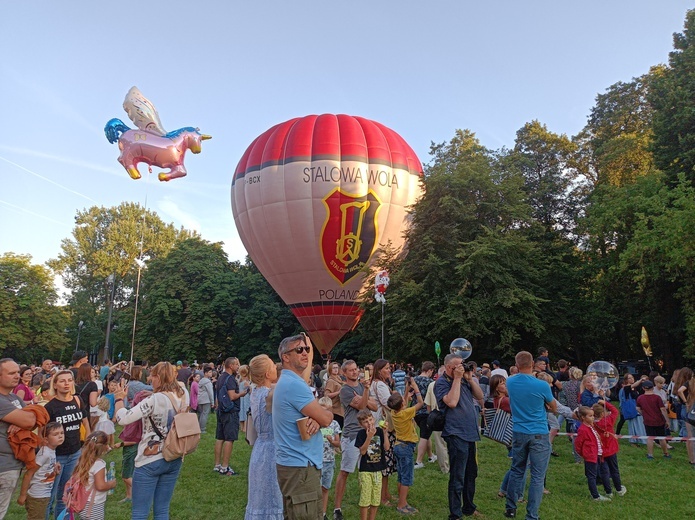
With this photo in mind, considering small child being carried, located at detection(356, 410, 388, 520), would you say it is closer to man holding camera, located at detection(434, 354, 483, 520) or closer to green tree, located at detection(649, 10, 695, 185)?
man holding camera, located at detection(434, 354, 483, 520)

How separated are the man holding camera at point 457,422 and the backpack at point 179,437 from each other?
2.84 metres

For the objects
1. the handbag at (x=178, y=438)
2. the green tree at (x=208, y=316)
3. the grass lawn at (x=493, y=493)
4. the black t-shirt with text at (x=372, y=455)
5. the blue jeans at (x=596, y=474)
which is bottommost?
the grass lawn at (x=493, y=493)

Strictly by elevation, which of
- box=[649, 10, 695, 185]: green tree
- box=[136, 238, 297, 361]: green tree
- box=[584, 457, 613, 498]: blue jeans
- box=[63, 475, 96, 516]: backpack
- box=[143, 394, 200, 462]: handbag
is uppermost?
box=[649, 10, 695, 185]: green tree

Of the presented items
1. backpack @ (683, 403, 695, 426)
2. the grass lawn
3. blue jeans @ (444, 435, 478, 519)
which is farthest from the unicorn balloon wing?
backpack @ (683, 403, 695, 426)

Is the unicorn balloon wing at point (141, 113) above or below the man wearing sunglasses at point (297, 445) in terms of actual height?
above

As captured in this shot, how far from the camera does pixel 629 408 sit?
11109mm

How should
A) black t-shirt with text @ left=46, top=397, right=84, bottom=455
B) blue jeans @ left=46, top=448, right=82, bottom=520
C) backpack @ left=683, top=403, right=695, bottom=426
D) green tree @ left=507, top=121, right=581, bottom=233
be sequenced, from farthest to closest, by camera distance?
green tree @ left=507, top=121, right=581, bottom=233 < backpack @ left=683, top=403, right=695, bottom=426 < blue jeans @ left=46, top=448, right=82, bottom=520 < black t-shirt with text @ left=46, top=397, right=84, bottom=455

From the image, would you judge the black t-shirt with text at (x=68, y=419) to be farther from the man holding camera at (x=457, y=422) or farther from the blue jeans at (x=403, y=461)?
the man holding camera at (x=457, y=422)

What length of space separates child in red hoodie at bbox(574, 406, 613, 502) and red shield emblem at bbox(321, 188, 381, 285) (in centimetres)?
1858

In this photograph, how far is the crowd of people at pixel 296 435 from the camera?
3877 millimetres

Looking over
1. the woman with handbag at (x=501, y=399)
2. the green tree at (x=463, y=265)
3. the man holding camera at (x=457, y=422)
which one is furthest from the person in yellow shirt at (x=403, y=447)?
the green tree at (x=463, y=265)

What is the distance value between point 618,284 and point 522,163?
33.1ft

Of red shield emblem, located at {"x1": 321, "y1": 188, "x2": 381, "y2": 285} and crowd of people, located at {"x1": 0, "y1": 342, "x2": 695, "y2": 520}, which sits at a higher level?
red shield emblem, located at {"x1": 321, "y1": 188, "x2": 381, "y2": 285}

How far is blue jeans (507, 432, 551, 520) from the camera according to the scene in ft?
19.2
